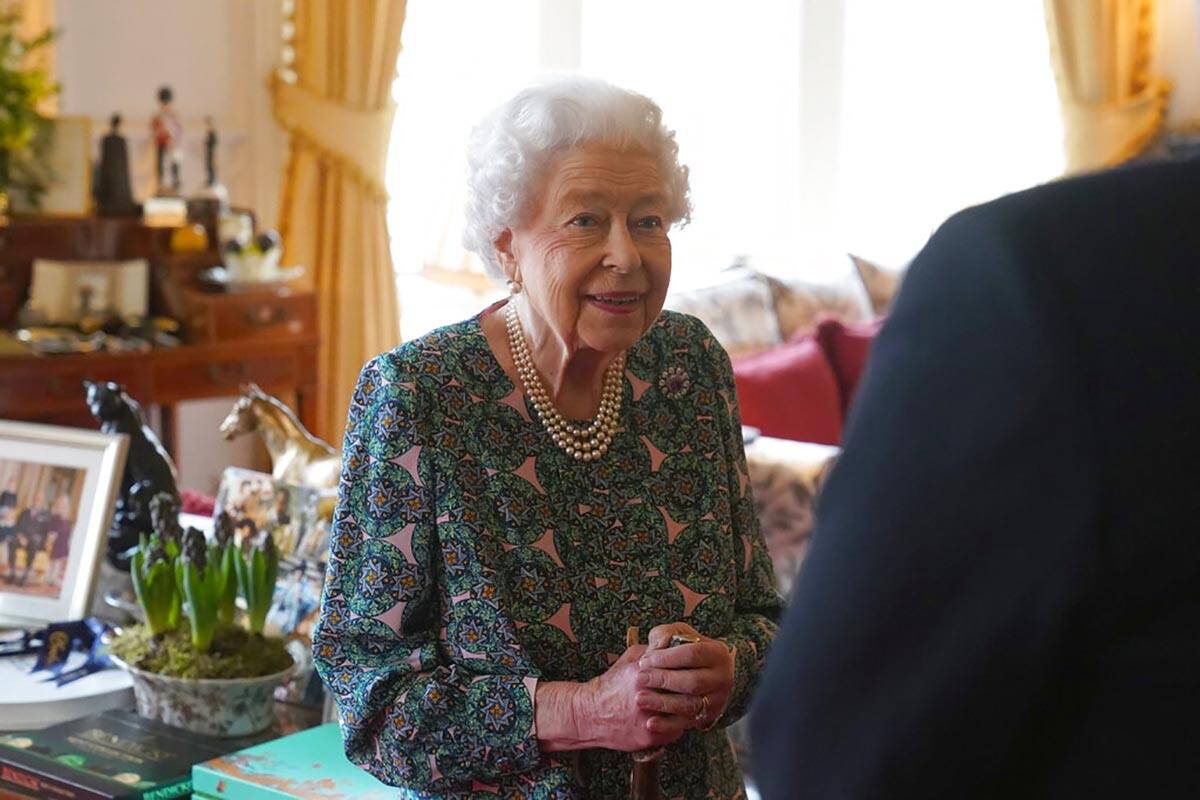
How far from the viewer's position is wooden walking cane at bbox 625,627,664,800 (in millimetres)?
1536

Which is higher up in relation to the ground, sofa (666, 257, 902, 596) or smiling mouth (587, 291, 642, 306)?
smiling mouth (587, 291, 642, 306)

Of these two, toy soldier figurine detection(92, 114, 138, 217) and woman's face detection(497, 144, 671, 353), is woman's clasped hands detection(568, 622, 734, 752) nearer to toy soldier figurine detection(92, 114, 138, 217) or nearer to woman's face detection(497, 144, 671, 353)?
woman's face detection(497, 144, 671, 353)

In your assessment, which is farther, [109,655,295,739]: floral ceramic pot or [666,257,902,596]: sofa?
[666,257,902,596]: sofa

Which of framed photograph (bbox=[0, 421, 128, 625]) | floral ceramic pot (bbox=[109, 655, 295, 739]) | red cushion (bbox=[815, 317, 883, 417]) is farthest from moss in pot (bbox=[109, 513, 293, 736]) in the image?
red cushion (bbox=[815, 317, 883, 417])

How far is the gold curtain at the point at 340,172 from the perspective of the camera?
5.29 m

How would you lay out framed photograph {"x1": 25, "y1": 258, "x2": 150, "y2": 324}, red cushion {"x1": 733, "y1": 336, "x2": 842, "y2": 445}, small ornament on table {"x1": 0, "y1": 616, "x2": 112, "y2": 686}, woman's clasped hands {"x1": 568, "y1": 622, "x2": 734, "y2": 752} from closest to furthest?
woman's clasped hands {"x1": 568, "y1": 622, "x2": 734, "y2": 752}
small ornament on table {"x1": 0, "y1": 616, "x2": 112, "y2": 686}
red cushion {"x1": 733, "y1": 336, "x2": 842, "y2": 445}
framed photograph {"x1": 25, "y1": 258, "x2": 150, "y2": 324}

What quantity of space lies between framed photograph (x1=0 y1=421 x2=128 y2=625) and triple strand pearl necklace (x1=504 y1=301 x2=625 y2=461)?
877 mm

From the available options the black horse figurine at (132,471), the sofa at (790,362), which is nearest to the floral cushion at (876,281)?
the sofa at (790,362)

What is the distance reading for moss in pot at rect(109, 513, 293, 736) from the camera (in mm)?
1989

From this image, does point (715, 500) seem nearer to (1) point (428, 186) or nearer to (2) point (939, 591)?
(2) point (939, 591)

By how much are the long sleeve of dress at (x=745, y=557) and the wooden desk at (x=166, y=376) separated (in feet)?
9.51

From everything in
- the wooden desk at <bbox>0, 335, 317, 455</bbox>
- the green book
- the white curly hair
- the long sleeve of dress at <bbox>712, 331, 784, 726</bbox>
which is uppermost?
the white curly hair

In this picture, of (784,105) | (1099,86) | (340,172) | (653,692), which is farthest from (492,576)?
(1099,86)

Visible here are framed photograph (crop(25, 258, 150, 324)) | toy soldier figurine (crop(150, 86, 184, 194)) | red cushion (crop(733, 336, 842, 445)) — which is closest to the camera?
red cushion (crop(733, 336, 842, 445))
